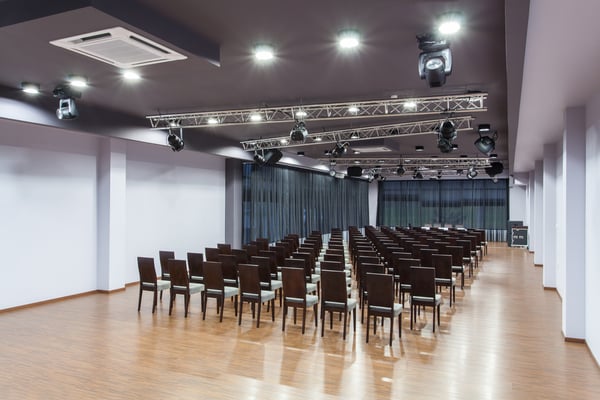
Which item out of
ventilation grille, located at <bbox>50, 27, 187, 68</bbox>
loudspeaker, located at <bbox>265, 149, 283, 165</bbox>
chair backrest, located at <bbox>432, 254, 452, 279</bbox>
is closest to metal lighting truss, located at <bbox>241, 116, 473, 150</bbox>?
loudspeaker, located at <bbox>265, 149, 283, 165</bbox>

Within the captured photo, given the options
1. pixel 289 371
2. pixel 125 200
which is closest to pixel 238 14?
pixel 289 371

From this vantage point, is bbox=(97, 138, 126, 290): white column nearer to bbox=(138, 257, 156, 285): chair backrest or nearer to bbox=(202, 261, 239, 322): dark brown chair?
bbox=(138, 257, 156, 285): chair backrest

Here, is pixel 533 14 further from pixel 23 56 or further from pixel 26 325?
pixel 26 325

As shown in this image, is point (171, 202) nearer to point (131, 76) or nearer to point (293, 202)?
point (131, 76)

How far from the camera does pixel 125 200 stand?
10188mm

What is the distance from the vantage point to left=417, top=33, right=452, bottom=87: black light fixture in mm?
4449

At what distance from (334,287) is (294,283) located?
2.17 feet

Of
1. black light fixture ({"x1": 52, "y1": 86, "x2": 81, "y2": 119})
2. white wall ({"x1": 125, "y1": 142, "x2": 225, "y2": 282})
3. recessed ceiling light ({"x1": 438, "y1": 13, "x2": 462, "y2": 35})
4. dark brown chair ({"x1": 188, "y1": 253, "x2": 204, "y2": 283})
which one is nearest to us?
recessed ceiling light ({"x1": 438, "y1": 13, "x2": 462, "y2": 35})

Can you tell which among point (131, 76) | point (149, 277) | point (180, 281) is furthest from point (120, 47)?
point (149, 277)

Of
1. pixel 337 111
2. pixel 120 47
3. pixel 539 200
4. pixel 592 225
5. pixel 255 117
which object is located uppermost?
pixel 337 111

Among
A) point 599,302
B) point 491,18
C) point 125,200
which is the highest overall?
point 491,18

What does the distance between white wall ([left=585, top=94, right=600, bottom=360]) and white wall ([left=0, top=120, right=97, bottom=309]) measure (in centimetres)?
930

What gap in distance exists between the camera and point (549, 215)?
385 inches

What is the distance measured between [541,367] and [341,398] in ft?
8.67
